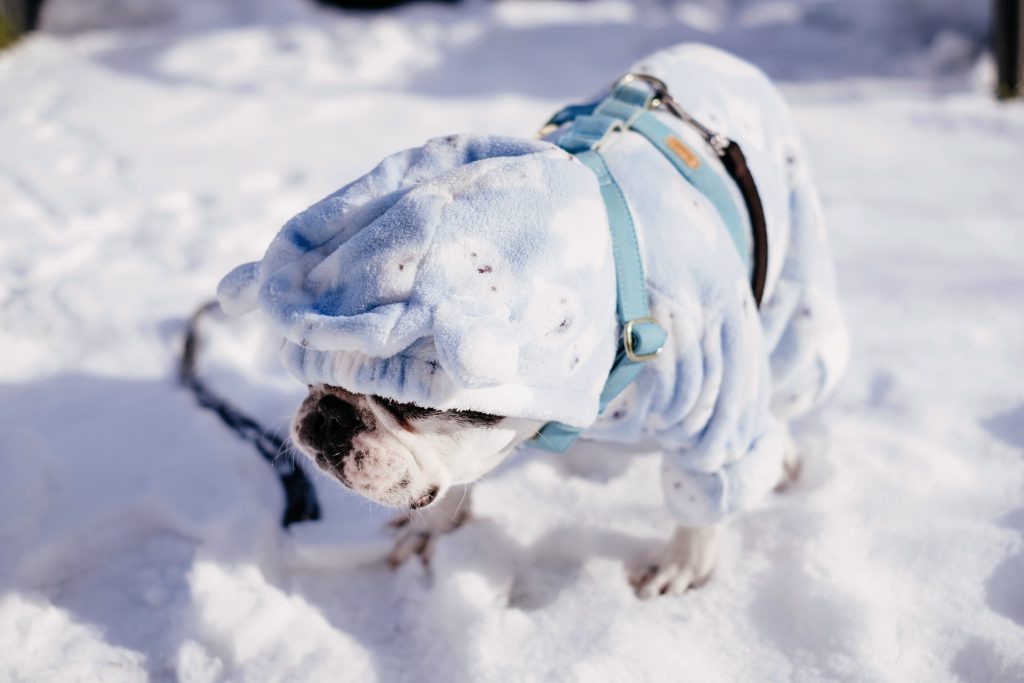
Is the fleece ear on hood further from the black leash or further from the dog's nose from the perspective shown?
the black leash

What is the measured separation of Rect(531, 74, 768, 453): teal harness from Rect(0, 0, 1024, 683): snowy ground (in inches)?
15.0

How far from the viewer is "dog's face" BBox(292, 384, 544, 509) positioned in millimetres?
1191

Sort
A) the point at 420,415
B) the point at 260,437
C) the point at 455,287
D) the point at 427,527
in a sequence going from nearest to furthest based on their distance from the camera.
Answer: the point at 455,287 < the point at 420,415 < the point at 427,527 < the point at 260,437

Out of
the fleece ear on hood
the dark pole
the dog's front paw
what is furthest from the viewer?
the dark pole

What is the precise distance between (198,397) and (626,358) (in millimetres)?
1113

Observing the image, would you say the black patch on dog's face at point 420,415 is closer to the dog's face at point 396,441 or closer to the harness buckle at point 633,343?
the dog's face at point 396,441

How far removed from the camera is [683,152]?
1414 millimetres

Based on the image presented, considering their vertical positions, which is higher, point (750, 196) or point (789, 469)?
point (750, 196)

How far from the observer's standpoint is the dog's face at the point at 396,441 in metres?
1.19

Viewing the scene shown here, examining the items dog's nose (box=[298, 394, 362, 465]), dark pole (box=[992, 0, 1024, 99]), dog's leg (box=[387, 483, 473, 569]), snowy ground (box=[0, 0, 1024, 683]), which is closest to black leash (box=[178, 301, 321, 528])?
snowy ground (box=[0, 0, 1024, 683])

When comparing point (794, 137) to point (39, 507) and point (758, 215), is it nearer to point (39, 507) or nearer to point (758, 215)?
point (758, 215)

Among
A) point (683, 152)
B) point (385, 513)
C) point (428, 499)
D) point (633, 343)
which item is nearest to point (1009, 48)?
point (683, 152)

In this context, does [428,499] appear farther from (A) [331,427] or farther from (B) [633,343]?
(B) [633,343]

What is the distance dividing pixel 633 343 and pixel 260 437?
97 centimetres
